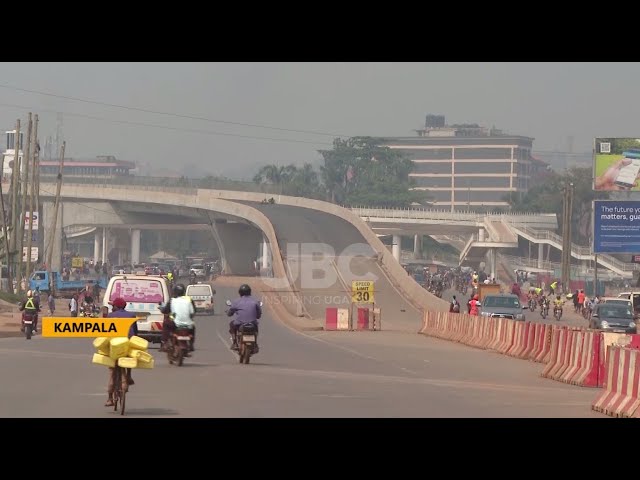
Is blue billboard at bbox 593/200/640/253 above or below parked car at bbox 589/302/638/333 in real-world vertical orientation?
above

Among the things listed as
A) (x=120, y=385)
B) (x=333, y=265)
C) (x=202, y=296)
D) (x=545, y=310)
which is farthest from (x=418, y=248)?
(x=120, y=385)

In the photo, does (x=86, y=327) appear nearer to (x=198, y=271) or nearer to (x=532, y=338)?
(x=532, y=338)

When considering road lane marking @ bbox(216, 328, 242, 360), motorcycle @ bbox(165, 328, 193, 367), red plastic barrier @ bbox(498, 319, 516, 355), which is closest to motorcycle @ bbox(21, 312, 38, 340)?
road lane marking @ bbox(216, 328, 242, 360)

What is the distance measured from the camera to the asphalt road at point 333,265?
7119 centimetres

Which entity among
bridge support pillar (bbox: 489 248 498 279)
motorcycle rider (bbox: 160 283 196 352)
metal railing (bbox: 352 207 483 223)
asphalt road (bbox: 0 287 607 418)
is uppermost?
metal railing (bbox: 352 207 483 223)

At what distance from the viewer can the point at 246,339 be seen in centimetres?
2716

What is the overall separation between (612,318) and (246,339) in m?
23.2

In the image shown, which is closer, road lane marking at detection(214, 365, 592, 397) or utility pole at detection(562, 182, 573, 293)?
road lane marking at detection(214, 365, 592, 397)

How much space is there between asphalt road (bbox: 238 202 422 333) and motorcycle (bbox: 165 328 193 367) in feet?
93.2

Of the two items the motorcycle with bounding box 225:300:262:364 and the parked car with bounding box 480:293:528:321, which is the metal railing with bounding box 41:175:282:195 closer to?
the parked car with bounding box 480:293:528:321

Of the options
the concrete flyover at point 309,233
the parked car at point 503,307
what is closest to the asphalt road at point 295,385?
the parked car at point 503,307

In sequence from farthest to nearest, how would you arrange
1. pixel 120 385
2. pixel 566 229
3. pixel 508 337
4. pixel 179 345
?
pixel 566 229, pixel 508 337, pixel 179 345, pixel 120 385

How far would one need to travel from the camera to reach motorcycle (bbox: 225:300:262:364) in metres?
27.0
